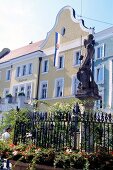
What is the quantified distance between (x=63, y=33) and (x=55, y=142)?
928 inches

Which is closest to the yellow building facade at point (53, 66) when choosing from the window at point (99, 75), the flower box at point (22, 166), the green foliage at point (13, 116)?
the window at point (99, 75)

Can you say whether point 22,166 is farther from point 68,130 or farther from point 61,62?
point 61,62

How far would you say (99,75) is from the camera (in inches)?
1089

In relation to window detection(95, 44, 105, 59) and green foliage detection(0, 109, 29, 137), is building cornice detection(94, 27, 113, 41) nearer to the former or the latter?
window detection(95, 44, 105, 59)

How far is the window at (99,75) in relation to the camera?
89.3 ft

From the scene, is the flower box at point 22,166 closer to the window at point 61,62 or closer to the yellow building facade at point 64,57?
the yellow building facade at point 64,57

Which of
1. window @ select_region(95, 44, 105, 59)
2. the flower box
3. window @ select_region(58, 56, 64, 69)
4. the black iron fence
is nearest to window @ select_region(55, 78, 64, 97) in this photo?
window @ select_region(58, 56, 64, 69)

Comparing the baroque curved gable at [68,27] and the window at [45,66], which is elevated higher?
the baroque curved gable at [68,27]

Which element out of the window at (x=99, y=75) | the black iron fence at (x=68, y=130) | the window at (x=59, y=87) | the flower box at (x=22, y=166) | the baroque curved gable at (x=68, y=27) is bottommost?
the flower box at (x=22, y=166)

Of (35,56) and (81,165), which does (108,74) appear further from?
(81,165)

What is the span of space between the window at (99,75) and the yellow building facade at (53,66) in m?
2.09

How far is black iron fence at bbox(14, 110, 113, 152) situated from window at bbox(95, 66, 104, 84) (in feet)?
54.9

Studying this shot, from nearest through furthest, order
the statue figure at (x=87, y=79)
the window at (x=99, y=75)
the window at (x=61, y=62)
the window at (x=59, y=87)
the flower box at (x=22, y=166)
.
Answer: the flower box at (x=22, y=166)
the statue figure at (x=87, y=79)
the window at (x=99, y=75)
the window at (x=59, y=87)
the window at (x=61, y=62)

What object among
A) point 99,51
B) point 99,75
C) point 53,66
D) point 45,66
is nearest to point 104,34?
point 99,51
